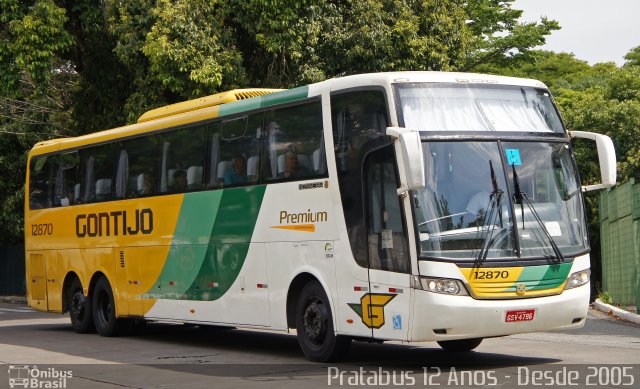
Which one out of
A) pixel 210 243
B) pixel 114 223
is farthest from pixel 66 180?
pixel 210 243

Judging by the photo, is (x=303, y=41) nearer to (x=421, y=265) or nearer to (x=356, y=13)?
(x=356, y=13)

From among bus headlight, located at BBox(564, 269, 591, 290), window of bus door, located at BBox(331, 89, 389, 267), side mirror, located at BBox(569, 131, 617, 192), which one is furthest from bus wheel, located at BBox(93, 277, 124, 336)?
side mirror, located at BBox(569, 131, 617, 192)

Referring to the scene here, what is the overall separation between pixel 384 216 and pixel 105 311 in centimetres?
863

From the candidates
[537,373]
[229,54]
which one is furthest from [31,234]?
[537,373]

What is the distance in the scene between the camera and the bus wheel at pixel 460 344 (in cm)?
1418

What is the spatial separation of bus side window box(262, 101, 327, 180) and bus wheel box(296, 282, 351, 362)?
4.92 ft

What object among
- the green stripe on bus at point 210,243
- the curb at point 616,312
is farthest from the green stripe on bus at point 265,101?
the curb at point 616,312

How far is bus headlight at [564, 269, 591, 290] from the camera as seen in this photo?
12.3 m

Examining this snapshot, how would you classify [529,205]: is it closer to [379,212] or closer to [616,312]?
[379,212]

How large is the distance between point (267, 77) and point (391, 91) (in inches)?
565

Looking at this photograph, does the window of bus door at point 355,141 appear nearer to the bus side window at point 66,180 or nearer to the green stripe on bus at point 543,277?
the green stripe on bus at point 543,277

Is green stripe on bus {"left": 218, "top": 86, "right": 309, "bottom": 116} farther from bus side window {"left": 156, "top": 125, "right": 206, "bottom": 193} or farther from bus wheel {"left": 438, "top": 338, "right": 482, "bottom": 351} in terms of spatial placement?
bus wheel {"left": 438, "top": 338, "right": 482, "bottom": 351}

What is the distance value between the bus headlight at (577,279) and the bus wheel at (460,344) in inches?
83.4

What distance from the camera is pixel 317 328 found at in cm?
1348
